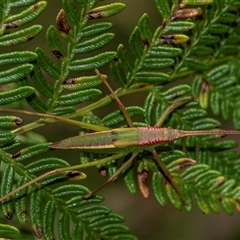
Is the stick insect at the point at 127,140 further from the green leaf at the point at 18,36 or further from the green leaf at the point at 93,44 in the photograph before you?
the green leaf at the point at 18,36

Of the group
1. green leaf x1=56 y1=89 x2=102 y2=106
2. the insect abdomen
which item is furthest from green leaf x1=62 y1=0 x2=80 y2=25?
the insect abdomen

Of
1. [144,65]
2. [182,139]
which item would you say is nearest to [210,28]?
[144,65]

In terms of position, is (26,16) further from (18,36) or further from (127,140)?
(127,140)

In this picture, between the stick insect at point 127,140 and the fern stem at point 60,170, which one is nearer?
the fern stem at point 60,170

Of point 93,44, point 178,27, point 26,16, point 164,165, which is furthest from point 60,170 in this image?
point 178,27

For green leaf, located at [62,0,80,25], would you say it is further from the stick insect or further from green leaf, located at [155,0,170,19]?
green leaf, located at [155,0,170,19]

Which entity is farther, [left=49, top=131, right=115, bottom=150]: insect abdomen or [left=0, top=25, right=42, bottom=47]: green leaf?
[left=49, top=131, right=115, bottom=150]: insect abdomen

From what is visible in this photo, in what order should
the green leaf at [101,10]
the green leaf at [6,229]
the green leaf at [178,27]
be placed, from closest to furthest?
the green leaf at [6,229], the green leaf at [101,10], the green leaf at [178,27]

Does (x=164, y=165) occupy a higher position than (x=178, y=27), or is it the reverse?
(x=178, y=27)

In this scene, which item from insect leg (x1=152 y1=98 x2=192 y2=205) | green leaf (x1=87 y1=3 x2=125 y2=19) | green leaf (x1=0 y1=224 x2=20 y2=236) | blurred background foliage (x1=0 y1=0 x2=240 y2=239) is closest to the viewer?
green leaf (x1=0 y1=224 x2=20 y2=236)

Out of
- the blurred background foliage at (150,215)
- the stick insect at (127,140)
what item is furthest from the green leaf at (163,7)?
the blurred background foliage at (150,215)

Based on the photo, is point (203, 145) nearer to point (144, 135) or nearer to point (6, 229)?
point (144, 135)
